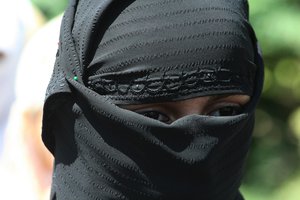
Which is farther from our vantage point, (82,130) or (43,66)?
(43,66)

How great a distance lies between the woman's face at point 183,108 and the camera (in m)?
1.79

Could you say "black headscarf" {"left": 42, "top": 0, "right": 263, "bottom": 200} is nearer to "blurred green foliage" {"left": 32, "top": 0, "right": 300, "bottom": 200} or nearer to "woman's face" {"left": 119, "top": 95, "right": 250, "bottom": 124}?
"woman's face" {"left": 119, "top": 95, "right": 250, "bottom": 124}

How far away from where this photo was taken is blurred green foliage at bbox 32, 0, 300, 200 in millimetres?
4266

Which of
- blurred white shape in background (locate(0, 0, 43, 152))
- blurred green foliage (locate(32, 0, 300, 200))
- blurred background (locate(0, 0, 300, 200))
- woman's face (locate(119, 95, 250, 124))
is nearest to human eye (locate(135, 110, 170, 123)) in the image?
woman's face (locate(119, 95, 250, 124))

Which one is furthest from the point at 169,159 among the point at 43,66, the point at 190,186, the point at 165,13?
the point at 43,66

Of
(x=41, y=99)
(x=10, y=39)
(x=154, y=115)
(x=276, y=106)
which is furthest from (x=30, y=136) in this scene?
(x=276, y=106)

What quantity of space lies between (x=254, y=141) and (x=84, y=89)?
118 inches

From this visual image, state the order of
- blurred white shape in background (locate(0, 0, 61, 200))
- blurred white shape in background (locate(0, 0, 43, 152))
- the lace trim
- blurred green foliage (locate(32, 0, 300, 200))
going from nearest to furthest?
the lace trim → blurred white shape in background (locate(0, 0, 61, 200)) → blurred white shape in background (locate(0, 0, 43, 152)) → blurred green foliage (locate(32, 0, 300, 200))

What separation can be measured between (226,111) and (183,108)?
0.42 feet

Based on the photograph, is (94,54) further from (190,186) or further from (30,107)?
(30,107)

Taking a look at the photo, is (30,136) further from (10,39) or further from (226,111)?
(226,111)

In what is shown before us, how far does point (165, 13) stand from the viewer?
5.82 ft

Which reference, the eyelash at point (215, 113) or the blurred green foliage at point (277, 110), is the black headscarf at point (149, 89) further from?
the blurred green foliage at point (277, 110)

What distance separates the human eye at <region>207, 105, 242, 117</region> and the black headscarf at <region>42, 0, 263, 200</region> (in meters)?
0.05
